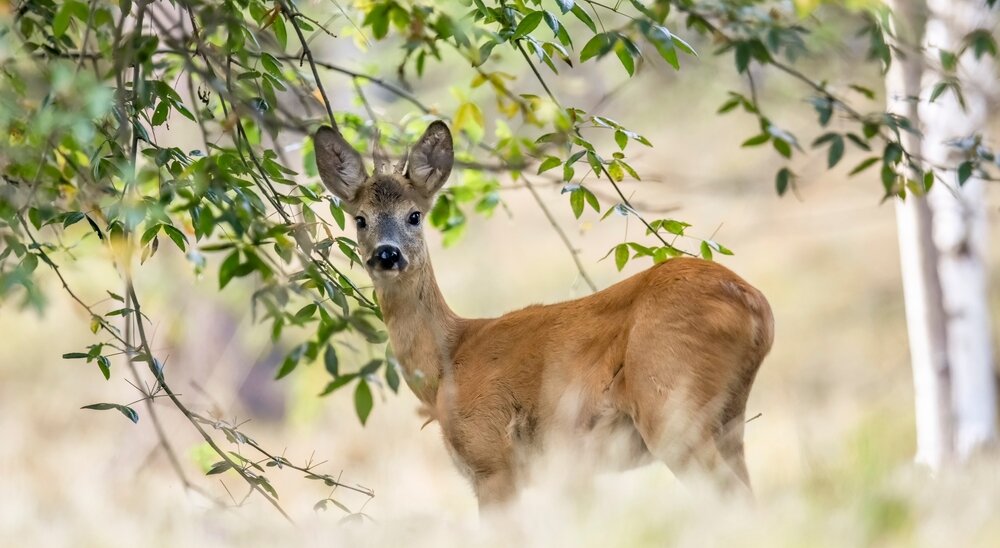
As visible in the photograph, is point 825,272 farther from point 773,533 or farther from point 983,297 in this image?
point 773,533

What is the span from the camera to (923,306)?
792 cm

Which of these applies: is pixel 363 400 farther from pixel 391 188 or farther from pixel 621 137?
pixel 391 188

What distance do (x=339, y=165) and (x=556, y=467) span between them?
7.01 feet

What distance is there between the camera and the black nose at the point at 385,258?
5.49 m

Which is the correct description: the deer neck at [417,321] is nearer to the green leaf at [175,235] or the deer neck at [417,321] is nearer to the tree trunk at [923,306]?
the green leaf at [175,235]

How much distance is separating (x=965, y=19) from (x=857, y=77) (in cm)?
544

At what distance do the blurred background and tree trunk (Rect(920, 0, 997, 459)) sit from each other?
1.77ft

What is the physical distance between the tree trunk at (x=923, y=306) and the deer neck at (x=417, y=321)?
3424mm

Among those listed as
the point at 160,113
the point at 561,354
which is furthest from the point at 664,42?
the point at 160,113

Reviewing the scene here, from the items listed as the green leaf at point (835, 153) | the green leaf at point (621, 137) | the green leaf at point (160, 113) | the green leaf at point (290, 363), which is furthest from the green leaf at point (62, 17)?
the green leaf at point (835, 153)

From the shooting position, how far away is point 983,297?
7910 millimetres

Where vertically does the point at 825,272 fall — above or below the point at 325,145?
below

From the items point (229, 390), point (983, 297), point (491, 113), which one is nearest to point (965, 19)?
point (983, 297)

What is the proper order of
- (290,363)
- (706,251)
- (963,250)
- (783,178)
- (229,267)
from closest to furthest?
(229,267) < (290,363) < (706,251) < (783,178) < (963,250)
